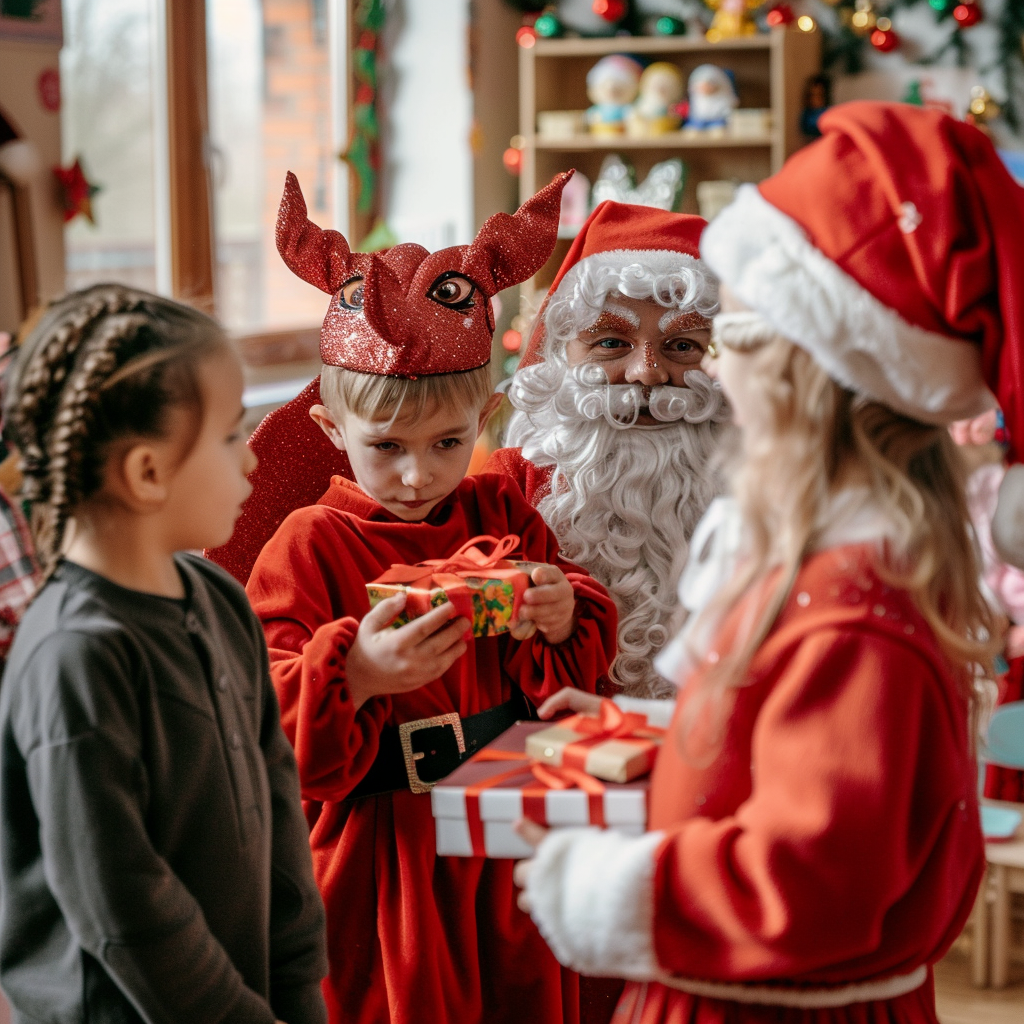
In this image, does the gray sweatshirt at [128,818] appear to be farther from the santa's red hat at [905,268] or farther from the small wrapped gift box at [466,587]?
the santa's red hat at [905,268]

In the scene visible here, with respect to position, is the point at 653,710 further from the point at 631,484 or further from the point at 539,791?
the point at 631,484

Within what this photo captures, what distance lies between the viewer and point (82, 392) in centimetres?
111

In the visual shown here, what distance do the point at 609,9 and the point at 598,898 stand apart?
5.17m

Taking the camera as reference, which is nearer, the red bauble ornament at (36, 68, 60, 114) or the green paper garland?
the red bauble ornament at (36, 68, 60, 114)

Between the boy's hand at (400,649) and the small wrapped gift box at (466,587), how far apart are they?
13mm

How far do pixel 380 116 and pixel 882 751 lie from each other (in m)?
5.00

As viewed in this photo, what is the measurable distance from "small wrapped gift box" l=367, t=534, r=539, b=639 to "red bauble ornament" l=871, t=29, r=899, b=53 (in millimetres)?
4612

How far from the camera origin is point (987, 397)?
1.15 m

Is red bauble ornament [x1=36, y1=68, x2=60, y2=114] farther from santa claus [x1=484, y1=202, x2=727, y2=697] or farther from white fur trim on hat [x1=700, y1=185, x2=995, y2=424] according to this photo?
white fur trim on hat [x1=700, y1=185, x2=995, y2=424]

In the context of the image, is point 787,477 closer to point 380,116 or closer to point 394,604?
point 394,604

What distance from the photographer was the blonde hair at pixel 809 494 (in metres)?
1.07

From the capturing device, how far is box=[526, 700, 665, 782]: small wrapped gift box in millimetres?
1204

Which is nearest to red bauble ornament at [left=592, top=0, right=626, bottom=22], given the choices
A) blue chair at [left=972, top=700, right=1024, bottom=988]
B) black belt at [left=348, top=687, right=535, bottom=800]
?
blue chair at [left=972, top=700, right=1024, bottom=988]

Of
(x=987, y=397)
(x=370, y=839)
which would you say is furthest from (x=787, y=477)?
(x=370, y=839)
